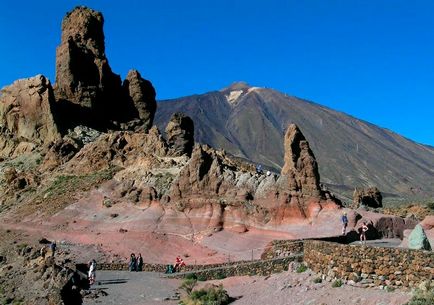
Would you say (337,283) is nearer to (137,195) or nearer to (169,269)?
(169,269)

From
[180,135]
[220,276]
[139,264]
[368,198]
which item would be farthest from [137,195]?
[368,198]

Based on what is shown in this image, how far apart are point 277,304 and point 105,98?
153 feet

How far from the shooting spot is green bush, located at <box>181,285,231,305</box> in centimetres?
2048

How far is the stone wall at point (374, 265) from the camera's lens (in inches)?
575

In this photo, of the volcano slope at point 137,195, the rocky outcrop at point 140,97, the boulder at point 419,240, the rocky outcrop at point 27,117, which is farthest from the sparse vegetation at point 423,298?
the rocky outcrop at point 140,97

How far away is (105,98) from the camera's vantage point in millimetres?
61312

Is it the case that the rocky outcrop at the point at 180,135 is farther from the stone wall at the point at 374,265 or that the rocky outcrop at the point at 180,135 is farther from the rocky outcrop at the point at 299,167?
the stone wall at the point at 374,265

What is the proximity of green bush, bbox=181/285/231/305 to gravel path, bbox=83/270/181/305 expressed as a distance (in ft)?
4.01

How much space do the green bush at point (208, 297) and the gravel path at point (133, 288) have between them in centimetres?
122

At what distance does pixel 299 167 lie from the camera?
117ft

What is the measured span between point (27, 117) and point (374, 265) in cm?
4708

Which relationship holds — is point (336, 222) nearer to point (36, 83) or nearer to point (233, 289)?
point (233, 289)

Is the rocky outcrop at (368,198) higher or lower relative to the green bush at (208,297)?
higher

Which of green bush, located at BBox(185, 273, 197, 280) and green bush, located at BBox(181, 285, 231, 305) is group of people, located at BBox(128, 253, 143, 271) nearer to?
green bush, located at BBox(185, 273, 197, 280)
